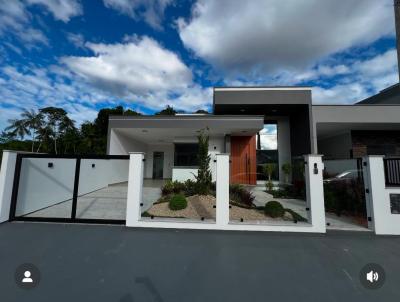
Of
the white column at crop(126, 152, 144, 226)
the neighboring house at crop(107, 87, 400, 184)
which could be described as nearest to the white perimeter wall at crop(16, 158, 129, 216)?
the white column at crop(126, 152, 144, 226)

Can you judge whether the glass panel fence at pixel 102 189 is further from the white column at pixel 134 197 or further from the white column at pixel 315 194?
the white column at pixel 315 194

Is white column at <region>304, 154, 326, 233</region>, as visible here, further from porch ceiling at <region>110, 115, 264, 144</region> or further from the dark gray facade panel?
the dark gray facade panel

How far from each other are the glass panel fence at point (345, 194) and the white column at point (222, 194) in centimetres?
272

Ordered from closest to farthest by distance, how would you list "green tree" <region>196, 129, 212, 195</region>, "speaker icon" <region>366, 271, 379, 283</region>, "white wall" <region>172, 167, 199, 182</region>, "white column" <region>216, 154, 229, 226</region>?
"speaker icon" <region>366, 271, 379, 283</region> < "white column" <region>216, 154, 229, 226</region> < "green tree" <region>196, 129, 212, 195</region> < "white wall" <region>172, 167, 199, 182</region>

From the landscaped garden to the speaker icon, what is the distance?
191cm

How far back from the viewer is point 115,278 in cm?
280

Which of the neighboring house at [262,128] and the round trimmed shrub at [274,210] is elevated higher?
the neighboring house at [262,128]

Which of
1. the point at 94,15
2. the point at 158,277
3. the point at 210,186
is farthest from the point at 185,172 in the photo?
Result: the point at 158,277

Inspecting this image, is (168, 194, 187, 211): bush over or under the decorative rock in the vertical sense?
over

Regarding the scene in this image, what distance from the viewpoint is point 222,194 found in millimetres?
4848

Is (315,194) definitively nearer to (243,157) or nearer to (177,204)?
(177,204)

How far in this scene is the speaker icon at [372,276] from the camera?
2926 millimetres

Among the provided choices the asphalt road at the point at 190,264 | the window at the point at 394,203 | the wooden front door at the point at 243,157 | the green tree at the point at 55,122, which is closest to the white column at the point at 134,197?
the asphalt road at the point at 190,264

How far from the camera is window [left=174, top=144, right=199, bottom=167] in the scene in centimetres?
1382
